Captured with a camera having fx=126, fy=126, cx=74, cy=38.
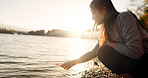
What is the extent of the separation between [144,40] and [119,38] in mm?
476

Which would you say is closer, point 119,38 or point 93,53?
point 119,38

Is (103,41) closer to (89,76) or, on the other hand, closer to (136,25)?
(136,25)

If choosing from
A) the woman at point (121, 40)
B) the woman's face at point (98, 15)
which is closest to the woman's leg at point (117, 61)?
the woman at point (121, 40)

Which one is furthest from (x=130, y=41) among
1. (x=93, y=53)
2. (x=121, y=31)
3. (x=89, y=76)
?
(x=89, y=76)

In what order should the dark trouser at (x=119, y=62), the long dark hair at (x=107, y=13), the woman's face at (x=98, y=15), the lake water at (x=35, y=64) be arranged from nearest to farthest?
the dark trouser at (x=119, y=62), the long dark hair at (x=107, y=13), the woman's face at (x=98, y=15), the lake water at (x=35, y=64)

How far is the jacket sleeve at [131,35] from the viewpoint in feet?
7.58

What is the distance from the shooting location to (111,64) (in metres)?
2.95

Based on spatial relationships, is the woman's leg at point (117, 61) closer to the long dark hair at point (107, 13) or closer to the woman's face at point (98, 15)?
the long dark hair at point (107, 13)

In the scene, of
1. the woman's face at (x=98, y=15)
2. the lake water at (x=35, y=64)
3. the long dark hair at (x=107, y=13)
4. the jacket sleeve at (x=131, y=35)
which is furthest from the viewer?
the lake water at (x=35, y=64)

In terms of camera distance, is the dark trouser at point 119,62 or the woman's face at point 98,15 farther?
the woman's face at point 98,15

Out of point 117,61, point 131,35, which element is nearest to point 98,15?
point 131,35

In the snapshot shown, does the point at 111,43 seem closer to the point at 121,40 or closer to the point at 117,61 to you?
the point at 121,40

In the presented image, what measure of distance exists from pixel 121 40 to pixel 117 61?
0.47 m

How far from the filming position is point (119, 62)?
2736 mm
